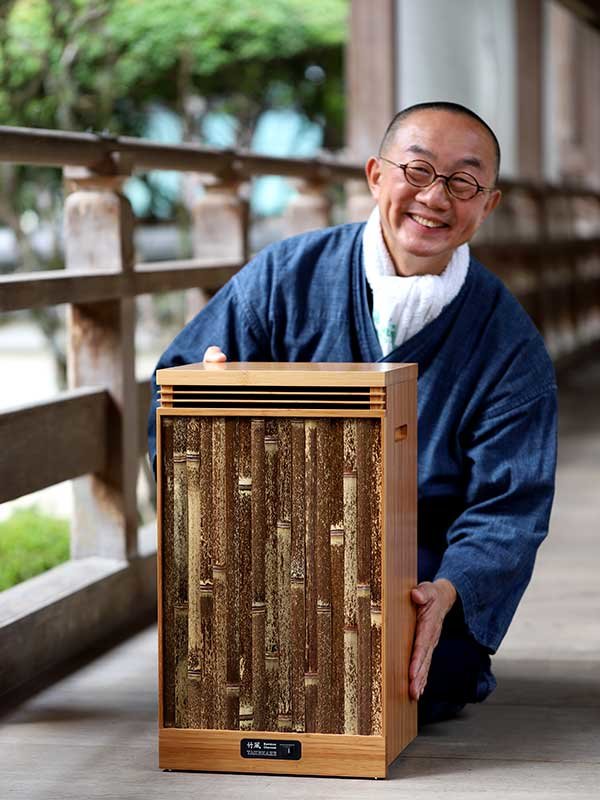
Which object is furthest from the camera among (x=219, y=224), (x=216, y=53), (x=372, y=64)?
(x=216, y=53)

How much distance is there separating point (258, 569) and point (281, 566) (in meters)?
0.04

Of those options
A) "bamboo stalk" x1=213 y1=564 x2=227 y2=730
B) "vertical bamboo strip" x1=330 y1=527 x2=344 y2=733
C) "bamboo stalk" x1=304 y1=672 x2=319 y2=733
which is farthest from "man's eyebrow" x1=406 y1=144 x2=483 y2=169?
"bamboo stalk" x1=304 y1=672 x2=319 y2=733

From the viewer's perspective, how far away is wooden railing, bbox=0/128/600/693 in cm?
301

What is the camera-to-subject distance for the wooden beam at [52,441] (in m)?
2.95

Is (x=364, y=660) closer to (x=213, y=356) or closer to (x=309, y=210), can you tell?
(x=213, y=356)

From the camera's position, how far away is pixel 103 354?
3506mm

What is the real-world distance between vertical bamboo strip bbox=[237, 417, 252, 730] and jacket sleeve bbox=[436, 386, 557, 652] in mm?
399

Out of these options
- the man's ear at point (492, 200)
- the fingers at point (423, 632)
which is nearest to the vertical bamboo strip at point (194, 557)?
the fingers at point (423, 632)

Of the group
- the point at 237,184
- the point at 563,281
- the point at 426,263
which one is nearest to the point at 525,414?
the point at 426,263

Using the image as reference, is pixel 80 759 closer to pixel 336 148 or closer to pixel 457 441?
pixel 457 441

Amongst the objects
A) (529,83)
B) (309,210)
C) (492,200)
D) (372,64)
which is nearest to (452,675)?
(492,200)

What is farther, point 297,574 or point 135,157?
point 135,157

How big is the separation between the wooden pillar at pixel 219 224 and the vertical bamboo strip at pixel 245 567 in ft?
6.22

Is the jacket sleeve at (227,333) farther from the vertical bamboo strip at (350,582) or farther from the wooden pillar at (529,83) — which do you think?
the wooden pillar at (529,83)
